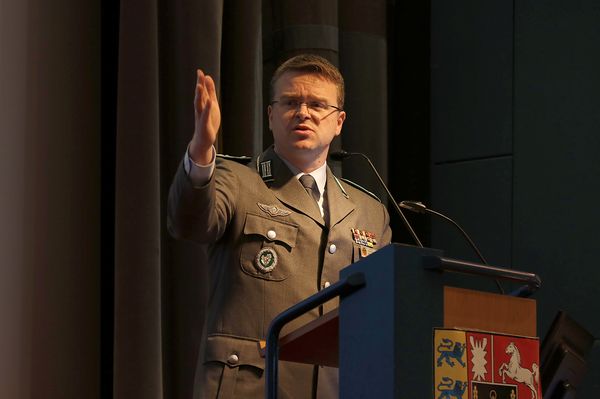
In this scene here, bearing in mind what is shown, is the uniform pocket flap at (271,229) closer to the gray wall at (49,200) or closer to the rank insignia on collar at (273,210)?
the rank insignia on collar at (273,210)

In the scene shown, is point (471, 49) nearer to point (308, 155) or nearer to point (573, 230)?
point (573, 230)

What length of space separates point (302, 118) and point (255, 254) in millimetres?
359

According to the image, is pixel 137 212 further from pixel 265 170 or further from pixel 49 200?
pixel 265 170

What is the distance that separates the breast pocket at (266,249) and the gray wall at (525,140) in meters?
1.47

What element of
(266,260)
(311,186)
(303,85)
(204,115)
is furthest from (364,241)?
(204,115)

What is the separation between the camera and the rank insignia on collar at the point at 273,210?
7.56 ft

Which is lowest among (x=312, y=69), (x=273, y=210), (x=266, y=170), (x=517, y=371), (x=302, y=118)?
(x=517, y=371)

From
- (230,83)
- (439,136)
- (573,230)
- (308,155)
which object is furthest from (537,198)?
(308,155)

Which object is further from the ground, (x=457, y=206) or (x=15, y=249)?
(x=457, y=206)

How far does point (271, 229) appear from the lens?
228cm

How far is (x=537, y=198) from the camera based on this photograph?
356 cm

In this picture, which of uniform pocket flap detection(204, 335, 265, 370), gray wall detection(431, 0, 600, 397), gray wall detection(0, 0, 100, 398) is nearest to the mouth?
uniform pocket flap detection(204, 335, 265, 370)

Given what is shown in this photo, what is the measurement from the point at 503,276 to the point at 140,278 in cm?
153

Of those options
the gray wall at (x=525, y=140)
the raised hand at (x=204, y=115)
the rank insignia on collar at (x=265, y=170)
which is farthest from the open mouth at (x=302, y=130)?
the gray wall at (x=525, y=140)
